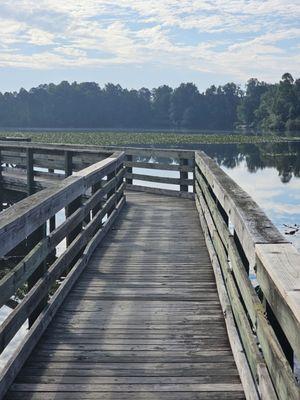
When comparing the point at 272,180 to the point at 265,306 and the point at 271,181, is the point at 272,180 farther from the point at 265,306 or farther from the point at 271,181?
the point at 265,306

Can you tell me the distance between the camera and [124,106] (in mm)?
181750

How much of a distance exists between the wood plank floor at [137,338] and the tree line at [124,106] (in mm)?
153050

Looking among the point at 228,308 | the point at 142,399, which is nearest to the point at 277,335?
the point at 142,399

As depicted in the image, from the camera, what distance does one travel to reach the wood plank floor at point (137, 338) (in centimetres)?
364

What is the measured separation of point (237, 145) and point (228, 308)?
209ft

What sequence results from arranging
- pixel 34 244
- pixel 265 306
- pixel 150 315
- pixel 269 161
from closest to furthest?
pixel 265 306, pixel 34 244, pixel 150 315, pixel 269 161

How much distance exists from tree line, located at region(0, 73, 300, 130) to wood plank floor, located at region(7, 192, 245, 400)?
6026 inches

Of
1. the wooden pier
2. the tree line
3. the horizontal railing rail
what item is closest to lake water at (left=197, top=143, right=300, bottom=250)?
the horizontal railing rail

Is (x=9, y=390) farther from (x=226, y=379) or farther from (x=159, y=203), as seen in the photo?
(x=159, y=203)

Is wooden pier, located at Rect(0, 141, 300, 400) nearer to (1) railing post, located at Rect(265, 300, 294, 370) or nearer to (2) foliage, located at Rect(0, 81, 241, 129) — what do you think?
(1) railing post, located at Rect(265, 300, 294, 370)

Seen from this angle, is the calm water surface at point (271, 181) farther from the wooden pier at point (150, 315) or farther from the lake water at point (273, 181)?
the wooden pier at point (150, 315)

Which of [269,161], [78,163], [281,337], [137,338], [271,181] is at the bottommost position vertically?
[271,181]

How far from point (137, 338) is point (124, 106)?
592 ft

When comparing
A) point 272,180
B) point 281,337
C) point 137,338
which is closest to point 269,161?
point 272,180
